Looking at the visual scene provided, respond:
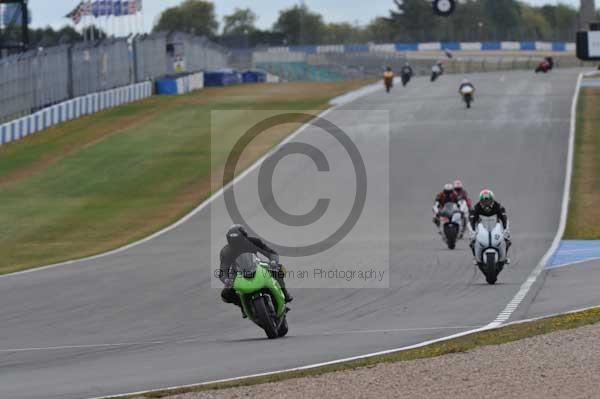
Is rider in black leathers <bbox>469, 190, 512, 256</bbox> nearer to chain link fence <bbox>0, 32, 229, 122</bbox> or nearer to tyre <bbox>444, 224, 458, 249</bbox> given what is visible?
tyre <bbox>444, 224, 458, 249</bbox>

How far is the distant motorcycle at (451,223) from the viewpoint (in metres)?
24.7

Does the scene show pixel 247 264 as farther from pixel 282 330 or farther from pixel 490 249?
pixel 490 249

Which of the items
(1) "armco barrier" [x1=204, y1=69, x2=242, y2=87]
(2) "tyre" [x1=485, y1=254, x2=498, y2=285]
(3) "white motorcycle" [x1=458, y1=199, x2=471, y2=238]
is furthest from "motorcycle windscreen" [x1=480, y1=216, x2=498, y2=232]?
(1) "armco barrier" [x1=204, y1=69, x2=242, y2=87]

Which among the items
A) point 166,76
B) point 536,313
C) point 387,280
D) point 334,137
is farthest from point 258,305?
point 166,76

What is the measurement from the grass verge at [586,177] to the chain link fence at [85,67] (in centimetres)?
2217

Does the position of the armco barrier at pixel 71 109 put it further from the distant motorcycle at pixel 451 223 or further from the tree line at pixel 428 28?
the tree line at pixel 428 28

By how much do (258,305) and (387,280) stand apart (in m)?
6.71

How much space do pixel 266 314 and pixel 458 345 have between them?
97.1 inches

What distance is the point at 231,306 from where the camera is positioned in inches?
689

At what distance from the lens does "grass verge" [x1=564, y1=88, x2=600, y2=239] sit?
28.9 meters

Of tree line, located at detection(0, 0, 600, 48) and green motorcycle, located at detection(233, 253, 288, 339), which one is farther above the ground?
tree line, located at detection(0, 0, 600, 48)

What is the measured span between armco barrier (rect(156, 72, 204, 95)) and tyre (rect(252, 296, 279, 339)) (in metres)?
57.2

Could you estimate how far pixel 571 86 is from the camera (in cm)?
6344

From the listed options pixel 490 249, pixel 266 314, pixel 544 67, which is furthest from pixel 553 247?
pixel 544 67
